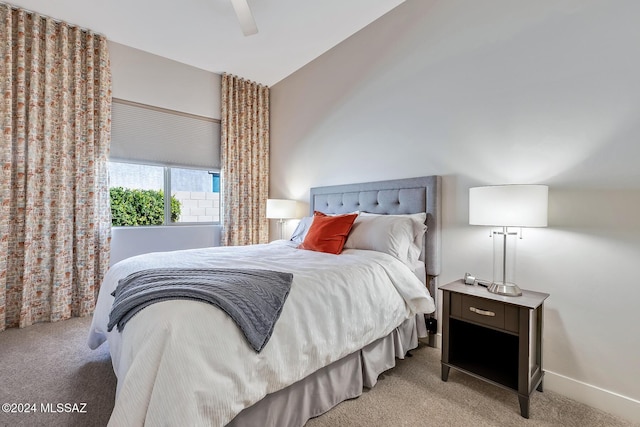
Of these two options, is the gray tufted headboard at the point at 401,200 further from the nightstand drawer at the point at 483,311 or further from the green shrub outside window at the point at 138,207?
the green shrub outside window at the point at 138,207

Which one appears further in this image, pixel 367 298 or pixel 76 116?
pixel 76 116

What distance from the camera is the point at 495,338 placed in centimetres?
204

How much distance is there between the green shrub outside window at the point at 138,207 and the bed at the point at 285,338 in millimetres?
1618

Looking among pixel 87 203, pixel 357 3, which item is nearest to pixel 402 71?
pixel 357 3

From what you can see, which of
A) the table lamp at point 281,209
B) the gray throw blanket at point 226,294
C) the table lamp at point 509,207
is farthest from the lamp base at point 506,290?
the table lamp at point 281,209

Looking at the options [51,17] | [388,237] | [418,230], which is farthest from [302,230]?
[51,17]

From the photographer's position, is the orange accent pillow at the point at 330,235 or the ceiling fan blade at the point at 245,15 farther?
the orange accent pillow at the point at 330,235

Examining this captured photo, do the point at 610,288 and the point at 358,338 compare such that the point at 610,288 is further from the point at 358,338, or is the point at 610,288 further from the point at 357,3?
the point at 357,3

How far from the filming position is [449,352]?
6.02 feet

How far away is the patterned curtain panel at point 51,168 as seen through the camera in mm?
2609

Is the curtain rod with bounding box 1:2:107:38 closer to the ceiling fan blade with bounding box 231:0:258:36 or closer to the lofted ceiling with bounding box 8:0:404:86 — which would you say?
the lofted ceiling with bounding box 8:0:404:86

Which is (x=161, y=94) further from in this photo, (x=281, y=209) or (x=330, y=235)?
(x=330, y=235)

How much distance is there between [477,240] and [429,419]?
1.24m

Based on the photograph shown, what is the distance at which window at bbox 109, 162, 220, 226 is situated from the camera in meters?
3.32
